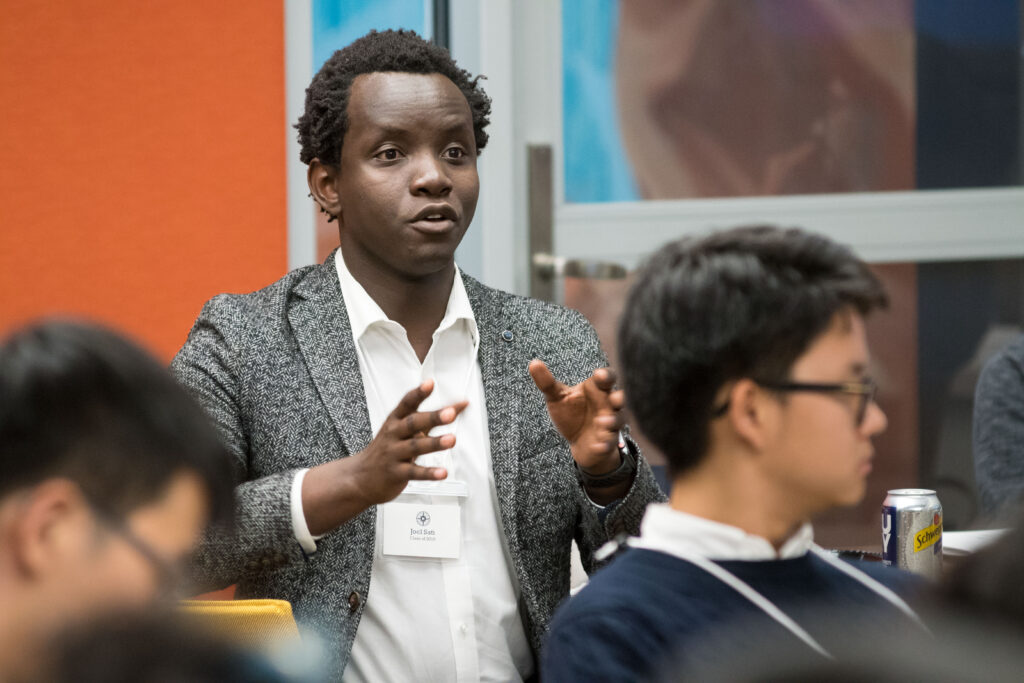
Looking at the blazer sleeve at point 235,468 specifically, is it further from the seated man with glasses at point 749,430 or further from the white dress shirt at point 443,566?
the seated man with glasses at point 749,430

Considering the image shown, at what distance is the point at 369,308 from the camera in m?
1.80

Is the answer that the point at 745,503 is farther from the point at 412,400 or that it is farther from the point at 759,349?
the point at 412,400

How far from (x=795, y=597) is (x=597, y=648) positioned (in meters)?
0.20

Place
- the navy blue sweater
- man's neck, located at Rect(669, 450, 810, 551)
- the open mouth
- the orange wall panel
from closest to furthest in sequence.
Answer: the navy blue sweater → man's neck, located at Rect(669, 450, 810, 551) → the open mouth → the orange wall panel

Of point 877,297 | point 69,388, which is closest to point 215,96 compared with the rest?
point 877,297

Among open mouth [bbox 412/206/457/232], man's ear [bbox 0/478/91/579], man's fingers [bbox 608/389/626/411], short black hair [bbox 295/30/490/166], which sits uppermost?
short black hair [bbox 295/30/490/166]

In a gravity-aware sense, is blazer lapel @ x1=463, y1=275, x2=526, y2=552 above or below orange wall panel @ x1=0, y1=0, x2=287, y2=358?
below

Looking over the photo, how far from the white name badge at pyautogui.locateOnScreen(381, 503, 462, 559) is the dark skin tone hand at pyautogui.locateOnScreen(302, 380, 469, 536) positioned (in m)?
0.13

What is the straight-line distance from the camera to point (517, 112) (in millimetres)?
2910

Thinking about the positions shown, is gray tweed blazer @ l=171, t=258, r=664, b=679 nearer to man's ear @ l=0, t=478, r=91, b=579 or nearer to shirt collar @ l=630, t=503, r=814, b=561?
shirt collar @ l=630, t=503, r=814, b=561

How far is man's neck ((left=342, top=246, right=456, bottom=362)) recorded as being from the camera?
1.83 m

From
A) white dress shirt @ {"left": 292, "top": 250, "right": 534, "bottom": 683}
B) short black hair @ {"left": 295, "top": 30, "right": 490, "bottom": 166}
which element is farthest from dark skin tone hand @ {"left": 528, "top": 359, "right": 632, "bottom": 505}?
short black hair @ {"left": 295, "top": 30, "right": 490, "bottom": 166}

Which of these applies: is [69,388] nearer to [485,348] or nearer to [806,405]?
[806,405]

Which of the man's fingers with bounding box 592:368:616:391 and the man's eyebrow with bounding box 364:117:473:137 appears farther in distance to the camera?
the man's eyebrow with bounding box 364:117:473:137
